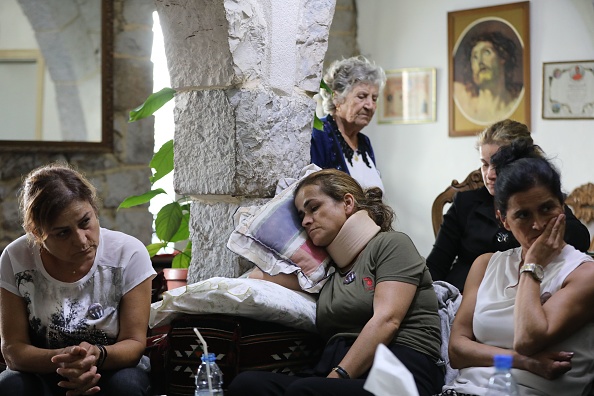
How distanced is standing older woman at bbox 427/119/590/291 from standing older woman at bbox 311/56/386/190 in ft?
2.08

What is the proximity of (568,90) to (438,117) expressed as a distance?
0.86 metres

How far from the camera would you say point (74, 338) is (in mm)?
2570

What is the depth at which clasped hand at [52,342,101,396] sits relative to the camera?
2439mm

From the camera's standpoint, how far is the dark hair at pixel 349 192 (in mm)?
2820

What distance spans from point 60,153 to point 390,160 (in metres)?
2.13

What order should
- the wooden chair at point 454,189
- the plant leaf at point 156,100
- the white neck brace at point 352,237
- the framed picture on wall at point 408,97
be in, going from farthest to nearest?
the framed picture on wall at point 408,97 < the wooden chair at point 454,189 < the plant leaf at point 156,100 < the white neck brace at point 352,237

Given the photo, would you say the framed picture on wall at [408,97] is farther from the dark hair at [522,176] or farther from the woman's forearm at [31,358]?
the woman's forearm at [31,358]

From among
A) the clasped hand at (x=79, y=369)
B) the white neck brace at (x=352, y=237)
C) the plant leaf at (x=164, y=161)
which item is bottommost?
the clasped hand at (x=79, y=369)

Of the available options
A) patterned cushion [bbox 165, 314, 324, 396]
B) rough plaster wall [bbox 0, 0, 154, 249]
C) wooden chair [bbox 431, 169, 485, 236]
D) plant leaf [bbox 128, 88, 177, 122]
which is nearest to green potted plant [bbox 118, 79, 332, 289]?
plant leaf [bbox 128, 88, 177, 122]

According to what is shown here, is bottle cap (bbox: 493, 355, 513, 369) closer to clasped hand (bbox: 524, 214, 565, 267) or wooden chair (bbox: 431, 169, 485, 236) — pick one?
clasped hand (bbox: 524, 214, 565, 267)

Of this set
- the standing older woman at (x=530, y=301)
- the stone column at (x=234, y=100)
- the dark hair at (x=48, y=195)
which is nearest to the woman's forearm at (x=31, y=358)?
the dark hair at (x=48, y=195)

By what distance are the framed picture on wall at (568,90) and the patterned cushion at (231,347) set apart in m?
3.13

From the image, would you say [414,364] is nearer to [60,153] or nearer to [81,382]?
[81,382]

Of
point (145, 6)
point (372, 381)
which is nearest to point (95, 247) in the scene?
point (372, 381)
